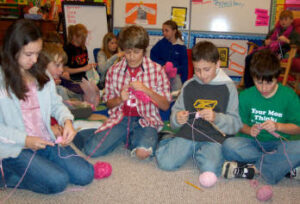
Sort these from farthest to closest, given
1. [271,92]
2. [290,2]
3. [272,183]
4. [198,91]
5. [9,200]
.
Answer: [290,2], [198,91], [271,92], [272,183], [9,200]

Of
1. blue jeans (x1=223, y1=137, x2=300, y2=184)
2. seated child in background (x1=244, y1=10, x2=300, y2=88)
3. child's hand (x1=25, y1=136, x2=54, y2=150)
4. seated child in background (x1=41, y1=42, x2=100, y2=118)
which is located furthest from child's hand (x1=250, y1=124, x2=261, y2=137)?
seated child in background (x1=244, y1=10, x2=300, y2=88)

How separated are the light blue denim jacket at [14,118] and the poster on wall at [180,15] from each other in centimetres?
318

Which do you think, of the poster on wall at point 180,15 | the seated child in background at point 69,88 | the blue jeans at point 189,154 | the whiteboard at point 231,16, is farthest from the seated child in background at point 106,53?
the blue jeans at point 189,154

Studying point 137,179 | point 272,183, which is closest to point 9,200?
point 137,179

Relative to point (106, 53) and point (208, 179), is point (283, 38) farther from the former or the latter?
point (208, 179)

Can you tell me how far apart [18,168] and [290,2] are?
13.8ft

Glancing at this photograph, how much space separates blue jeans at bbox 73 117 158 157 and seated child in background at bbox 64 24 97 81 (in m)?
1.24

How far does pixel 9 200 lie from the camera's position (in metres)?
1.35

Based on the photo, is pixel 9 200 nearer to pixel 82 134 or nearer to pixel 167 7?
pixel 82 134

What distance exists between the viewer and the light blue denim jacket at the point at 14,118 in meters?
1.33

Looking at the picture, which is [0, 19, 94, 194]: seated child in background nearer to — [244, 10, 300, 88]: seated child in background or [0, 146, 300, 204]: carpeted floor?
[0, 146, 300, 204]: carpeted floor

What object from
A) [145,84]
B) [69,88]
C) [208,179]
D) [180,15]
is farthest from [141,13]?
[208,179]

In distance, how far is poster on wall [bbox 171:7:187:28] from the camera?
433 cm

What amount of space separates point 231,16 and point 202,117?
318 centimetres
